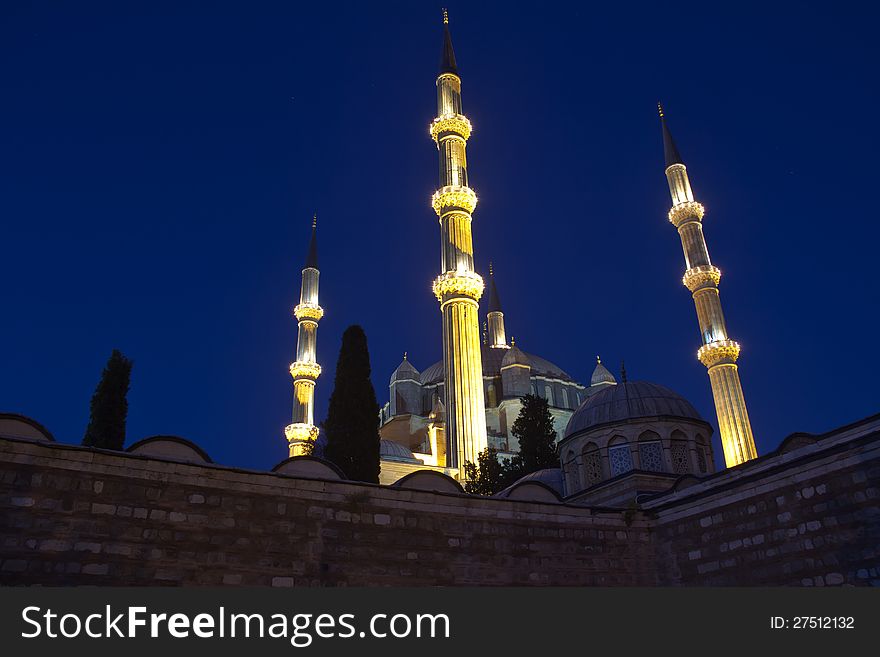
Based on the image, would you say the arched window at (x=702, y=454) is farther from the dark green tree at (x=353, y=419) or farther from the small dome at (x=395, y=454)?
the small dome at (x=395, y=454)

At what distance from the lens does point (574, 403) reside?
40719 millimetres

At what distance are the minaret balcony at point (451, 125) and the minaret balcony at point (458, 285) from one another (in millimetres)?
6320

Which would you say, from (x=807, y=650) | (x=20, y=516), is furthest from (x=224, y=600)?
(x=807, y=650)

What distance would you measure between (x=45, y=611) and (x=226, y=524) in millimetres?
2387

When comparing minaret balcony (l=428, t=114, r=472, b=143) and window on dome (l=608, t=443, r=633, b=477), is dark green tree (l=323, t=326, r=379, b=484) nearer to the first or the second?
window on dome (l=608, t=443, r=633, b=477)

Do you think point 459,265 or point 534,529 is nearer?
point 534,529

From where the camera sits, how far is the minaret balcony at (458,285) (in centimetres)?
2492

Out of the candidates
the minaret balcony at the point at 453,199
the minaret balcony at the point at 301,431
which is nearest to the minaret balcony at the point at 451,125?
the minaret balcony at the point at 453,199

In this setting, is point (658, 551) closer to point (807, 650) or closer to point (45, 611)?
point (807, 650)

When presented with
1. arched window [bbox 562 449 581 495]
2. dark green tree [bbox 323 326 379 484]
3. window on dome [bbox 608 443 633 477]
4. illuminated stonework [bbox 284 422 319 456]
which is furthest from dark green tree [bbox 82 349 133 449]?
illuminated stonework [bbox 284 422 319 456]

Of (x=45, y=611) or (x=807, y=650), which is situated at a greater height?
(x=45, y=611)

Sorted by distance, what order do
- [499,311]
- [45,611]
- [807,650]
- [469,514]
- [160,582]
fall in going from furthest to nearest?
[499,311], [469,514], [160,582], [807,650], [45,611]

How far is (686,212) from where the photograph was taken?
26.7 m

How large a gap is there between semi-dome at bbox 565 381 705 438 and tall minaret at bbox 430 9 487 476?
6763 millimetres
